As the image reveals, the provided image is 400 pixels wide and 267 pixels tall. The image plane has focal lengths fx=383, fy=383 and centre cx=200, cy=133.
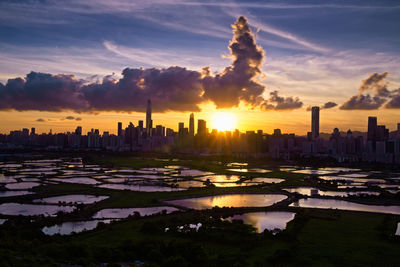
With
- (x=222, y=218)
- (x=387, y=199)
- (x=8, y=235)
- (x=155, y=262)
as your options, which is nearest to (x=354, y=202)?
(x=387, y=199)

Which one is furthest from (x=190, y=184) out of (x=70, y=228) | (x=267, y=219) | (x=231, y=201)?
(x=70, y=228)

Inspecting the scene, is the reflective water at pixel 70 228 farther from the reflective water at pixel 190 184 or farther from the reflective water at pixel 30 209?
the reflective water at pixel 190 184

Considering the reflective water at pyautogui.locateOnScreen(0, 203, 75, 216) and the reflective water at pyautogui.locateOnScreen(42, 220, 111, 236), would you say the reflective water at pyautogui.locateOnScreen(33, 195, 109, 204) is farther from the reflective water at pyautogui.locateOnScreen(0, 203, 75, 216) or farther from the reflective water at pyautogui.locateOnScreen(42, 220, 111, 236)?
the reflective water at pyautogui.locateOnScreen(42, 220, 111, 236)

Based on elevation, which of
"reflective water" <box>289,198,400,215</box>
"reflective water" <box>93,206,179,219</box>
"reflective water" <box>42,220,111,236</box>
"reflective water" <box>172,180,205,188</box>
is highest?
"reflective water" <box>289,198,400,215</box>

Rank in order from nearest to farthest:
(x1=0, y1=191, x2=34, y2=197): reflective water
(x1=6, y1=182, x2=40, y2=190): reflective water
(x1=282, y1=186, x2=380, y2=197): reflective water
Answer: (x1=0, y1=191, x2=34, y2=197): reflective water → (x1=282, y1=186, x2=380, y2=197): reflective water → (x1=6, y1=182, x2=40, y2=190): reflective water

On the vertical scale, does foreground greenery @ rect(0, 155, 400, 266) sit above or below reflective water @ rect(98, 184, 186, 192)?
above

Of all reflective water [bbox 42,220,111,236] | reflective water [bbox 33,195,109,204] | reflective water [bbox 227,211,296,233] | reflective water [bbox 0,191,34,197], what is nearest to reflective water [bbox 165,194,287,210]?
reflective water [bbox 227,211,296,233]

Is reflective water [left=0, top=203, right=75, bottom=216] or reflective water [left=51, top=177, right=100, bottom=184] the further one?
reflective water [left=51, top=177, right=100, bottom=184]
